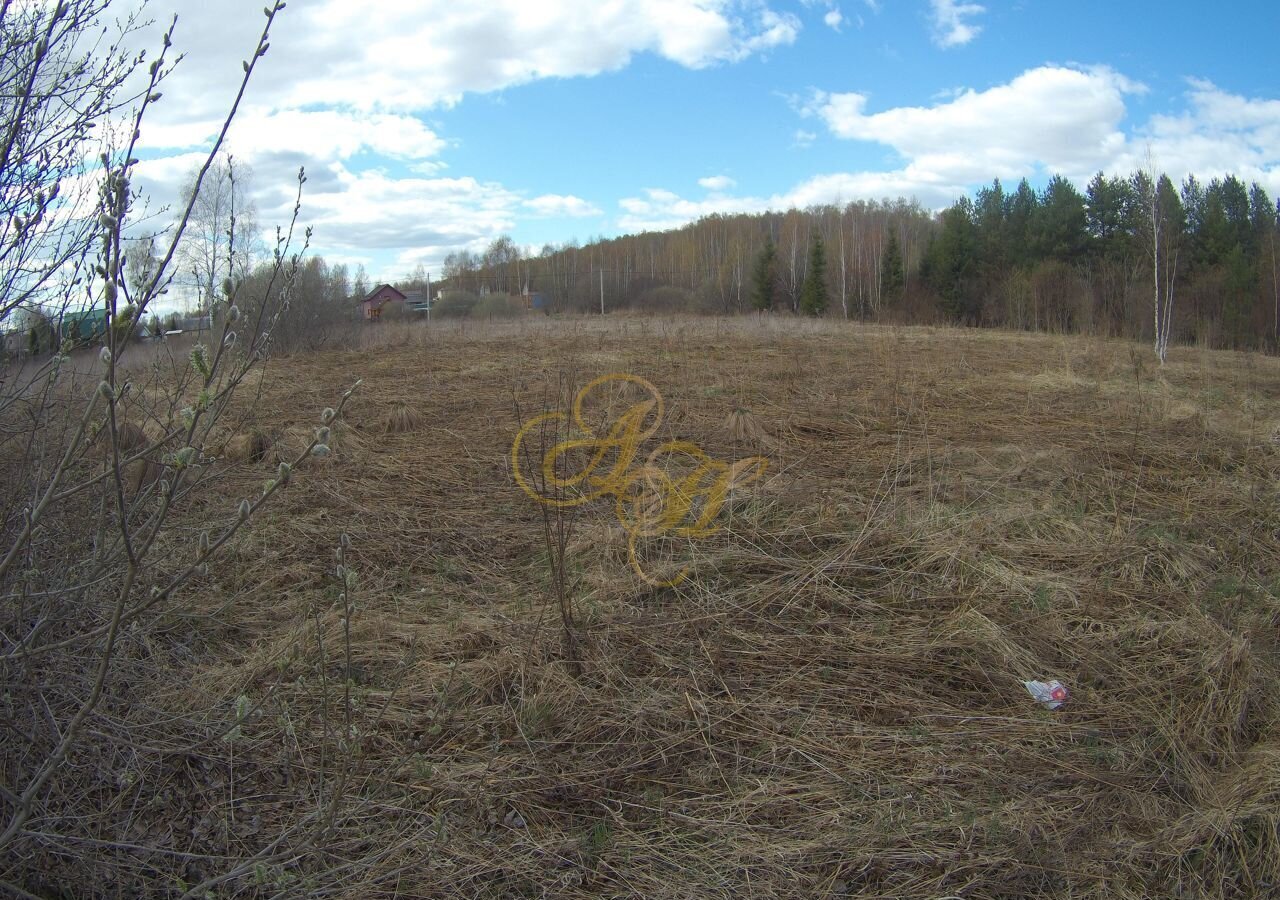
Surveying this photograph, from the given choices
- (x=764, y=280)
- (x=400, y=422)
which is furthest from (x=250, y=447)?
(x=764, y=280)

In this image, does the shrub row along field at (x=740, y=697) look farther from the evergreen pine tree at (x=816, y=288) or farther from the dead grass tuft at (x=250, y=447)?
the evergreen pine tree at (x=816, y=288)

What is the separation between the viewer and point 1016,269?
2659 cm

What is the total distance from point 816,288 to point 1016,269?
775cm

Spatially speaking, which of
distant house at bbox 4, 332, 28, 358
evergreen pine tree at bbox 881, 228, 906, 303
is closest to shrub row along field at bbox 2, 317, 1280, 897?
distant house at bbox 4, 332, 28, 358

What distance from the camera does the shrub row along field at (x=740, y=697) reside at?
2006 millimetres

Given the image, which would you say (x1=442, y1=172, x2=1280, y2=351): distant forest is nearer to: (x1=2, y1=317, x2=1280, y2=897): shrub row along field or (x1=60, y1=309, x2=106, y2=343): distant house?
(x1=2, y1=317, x2=1280, y2=897): shrub row along field

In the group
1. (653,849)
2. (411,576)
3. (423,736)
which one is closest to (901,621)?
(653,849)

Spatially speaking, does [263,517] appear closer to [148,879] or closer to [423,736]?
[423,736]

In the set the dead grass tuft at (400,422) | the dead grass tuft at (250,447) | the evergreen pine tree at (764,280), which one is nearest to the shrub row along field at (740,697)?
the dead grass tuft at (250,447)

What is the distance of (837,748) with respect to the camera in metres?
2.45

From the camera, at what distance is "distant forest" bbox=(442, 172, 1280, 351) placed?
56.9ft

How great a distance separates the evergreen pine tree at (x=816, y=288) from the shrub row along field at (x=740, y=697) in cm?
2752

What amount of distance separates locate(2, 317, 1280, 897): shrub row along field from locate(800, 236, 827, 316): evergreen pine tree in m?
27.5

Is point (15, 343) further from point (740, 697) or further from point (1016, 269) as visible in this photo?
point (1016, 269)
